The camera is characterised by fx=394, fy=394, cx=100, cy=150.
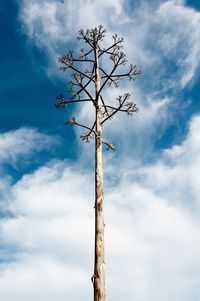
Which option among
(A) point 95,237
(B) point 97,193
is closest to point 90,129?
(B) point 97,193

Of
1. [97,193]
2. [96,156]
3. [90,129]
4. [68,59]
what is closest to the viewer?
[97,193]

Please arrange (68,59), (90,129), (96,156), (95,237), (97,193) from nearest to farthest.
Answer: (95,237) → (97,193) → (96,156) → (90,129) → (68,59)

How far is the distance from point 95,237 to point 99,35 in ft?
25.5

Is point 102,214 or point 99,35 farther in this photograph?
point 99,35

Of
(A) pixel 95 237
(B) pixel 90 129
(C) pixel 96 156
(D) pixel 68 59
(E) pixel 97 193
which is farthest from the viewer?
(D) pixel 68 59

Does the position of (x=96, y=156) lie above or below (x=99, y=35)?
below

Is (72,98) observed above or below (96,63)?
below

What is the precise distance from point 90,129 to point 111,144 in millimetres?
867

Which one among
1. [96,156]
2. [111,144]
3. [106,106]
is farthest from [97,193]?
[106,106]

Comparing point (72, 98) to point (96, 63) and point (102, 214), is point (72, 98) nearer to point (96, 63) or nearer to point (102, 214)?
point (96, 63)

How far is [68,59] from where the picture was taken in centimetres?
1403

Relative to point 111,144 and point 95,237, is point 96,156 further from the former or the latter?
point 95,237

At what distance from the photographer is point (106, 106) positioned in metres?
13.6

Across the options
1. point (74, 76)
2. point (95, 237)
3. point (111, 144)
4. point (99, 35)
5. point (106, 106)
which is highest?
point (99, 35)
